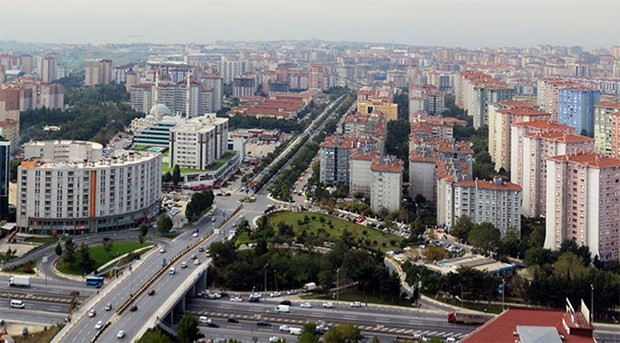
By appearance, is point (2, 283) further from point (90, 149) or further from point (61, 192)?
point (90, 149)

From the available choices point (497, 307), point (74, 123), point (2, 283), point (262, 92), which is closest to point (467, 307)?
point (497, 307)

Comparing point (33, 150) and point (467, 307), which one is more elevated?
point (33, 150)

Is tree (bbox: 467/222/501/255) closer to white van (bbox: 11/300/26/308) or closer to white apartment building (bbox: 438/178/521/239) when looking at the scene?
white apartment building (bbox: 438/178/521/239)

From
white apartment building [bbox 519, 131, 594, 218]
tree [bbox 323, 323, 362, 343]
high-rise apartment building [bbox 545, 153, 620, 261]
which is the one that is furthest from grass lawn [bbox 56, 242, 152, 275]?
white apartment building [bbox 519, 131, 594, 218]

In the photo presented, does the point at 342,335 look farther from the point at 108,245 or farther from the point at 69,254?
the point at 108,245

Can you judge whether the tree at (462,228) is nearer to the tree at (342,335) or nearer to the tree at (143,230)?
the tree at (143,230)

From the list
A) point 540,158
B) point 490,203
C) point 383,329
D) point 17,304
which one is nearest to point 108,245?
point 17,304
